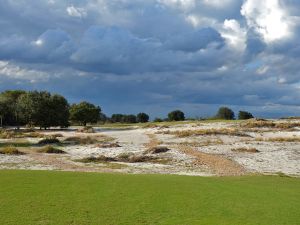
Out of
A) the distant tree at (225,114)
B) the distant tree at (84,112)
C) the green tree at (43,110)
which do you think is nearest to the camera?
the green tree at (43,110)

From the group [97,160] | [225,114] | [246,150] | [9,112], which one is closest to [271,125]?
[246,150]

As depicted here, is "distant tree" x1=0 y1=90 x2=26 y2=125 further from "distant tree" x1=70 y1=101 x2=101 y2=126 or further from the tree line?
"distant tree" x1=70 y1=101 x2=101 y2=126

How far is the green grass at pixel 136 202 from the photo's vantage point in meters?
10.9

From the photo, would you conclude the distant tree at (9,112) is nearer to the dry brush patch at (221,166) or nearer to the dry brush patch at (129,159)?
the dry brush patch at (129,159)

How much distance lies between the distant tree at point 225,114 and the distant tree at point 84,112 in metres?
33.3

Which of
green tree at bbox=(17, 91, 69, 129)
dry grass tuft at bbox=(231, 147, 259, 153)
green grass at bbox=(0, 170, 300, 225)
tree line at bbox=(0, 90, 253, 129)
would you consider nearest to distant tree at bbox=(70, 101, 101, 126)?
tree line at bbox=(0, 90, 253, 129)

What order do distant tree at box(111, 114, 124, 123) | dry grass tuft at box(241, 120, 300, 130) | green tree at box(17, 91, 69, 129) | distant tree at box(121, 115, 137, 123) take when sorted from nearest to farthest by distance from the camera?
dry grass tuft at box(241, 120, 300, 130)
green tree at box(17, 91, 69, 129)
distant tree at box(121, 115, 137, 123)
distant tree at box(111, 114, 124, 123)

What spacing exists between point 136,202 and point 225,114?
11253 cm

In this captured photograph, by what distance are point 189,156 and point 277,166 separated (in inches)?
280

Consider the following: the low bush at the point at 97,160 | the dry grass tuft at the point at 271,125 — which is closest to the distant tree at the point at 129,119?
the dry grass tuft at the point at 271,125

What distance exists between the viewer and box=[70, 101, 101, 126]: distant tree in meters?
115

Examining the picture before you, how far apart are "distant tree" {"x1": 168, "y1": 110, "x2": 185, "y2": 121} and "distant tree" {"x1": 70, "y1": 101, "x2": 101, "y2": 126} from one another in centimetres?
Answer: 2458

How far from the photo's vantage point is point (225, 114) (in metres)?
123

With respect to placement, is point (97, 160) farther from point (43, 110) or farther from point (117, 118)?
point (117, 118)
